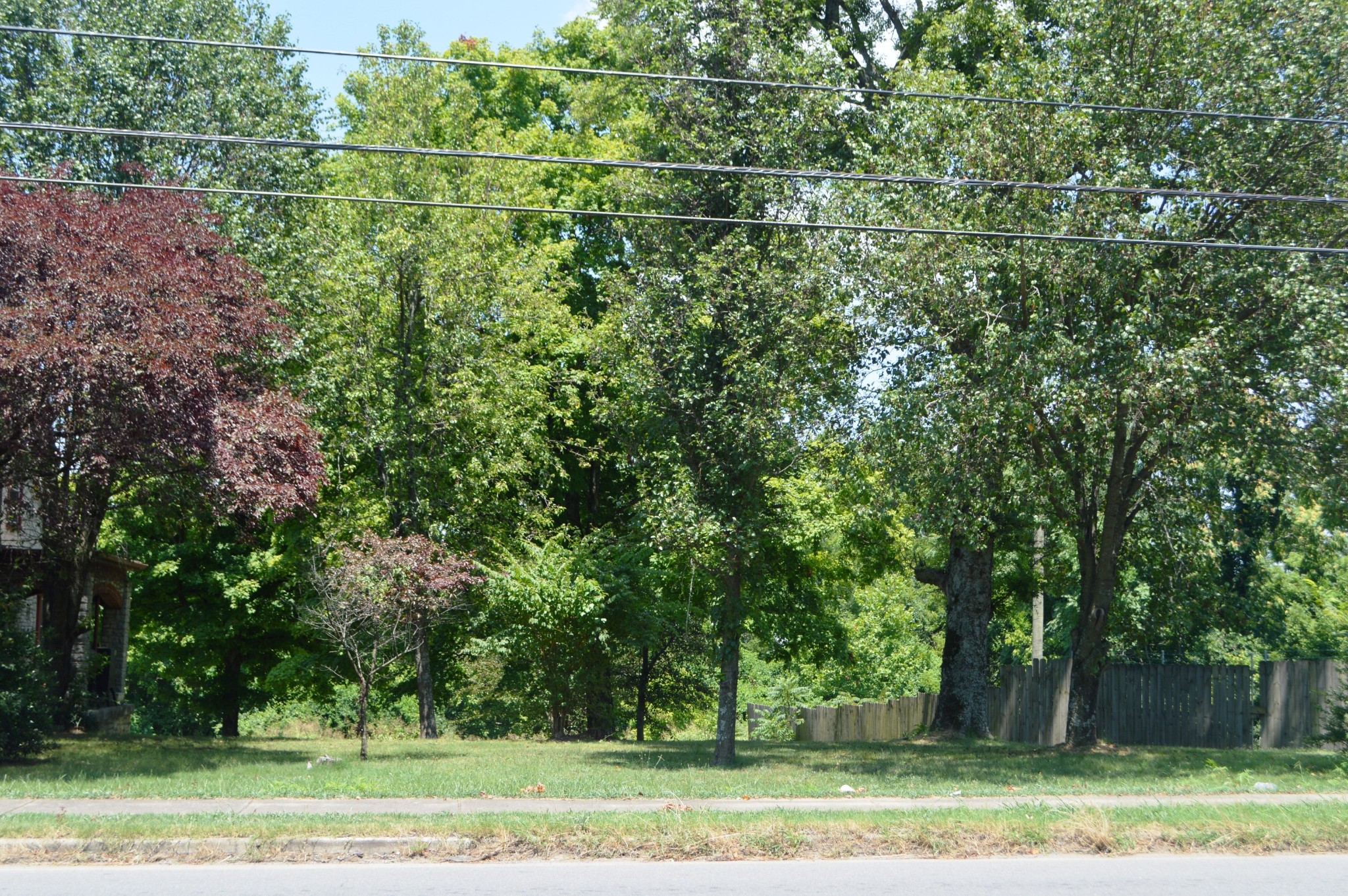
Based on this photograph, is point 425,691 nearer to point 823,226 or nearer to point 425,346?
point 425,346

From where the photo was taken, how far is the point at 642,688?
98.6 ft

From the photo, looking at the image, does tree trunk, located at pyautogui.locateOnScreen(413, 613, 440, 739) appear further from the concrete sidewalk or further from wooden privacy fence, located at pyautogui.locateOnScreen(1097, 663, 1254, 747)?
wooden privacy fence, located at pyautogui.locateOnScreen(1097, 663, 1254, 747)

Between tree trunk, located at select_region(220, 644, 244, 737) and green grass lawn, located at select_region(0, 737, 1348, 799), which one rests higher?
green grass lawn, located at select_region(0, 737, 1348, 799)

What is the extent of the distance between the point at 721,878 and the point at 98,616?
26.1m

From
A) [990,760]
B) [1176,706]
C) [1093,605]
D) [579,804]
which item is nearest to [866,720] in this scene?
[1176,706]

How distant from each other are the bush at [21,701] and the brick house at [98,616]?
2469mm

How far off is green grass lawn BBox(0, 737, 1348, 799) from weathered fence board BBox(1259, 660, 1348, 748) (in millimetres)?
1522

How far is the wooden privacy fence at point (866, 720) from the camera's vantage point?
30125 mm

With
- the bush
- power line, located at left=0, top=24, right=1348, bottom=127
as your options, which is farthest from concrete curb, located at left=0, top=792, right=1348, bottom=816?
power line, located at left=0, top=24, right=1348, bottom=127

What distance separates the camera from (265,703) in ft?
111

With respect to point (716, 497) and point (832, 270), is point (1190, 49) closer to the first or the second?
point (832, 270)

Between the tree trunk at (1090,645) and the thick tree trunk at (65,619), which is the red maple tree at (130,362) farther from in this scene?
the tree trunk at (1090,645)

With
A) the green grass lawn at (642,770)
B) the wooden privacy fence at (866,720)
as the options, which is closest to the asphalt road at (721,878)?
the green grass lawn at (642,770)

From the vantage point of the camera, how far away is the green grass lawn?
1316cm
